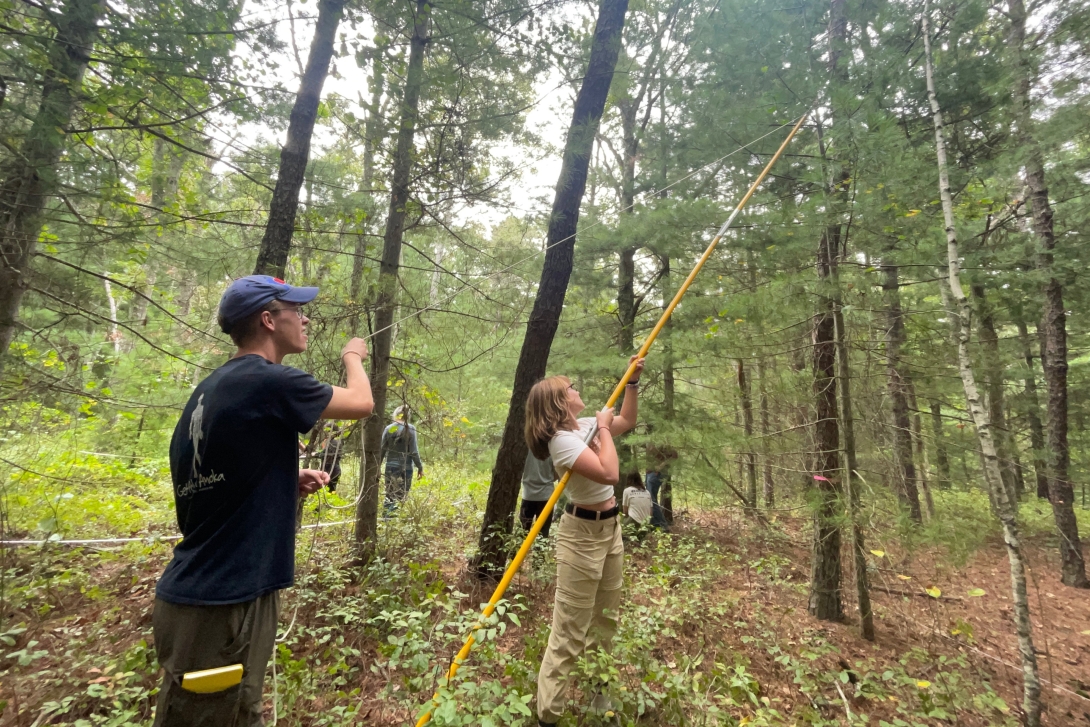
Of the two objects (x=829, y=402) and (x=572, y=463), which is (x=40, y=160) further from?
(x=829, y=402)

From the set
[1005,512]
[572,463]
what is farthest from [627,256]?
[572,463]

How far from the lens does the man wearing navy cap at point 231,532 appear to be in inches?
56.7

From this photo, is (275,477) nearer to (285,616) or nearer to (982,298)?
(285,616)

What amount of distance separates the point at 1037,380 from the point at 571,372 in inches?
468

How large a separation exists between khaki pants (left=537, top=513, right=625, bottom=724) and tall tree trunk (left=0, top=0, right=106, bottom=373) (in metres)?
4.20

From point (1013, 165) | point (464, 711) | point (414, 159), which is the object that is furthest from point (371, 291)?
point (1013, 165)

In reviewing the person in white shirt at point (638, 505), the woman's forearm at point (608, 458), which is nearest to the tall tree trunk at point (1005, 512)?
the woman's forearm at point (608, 458)

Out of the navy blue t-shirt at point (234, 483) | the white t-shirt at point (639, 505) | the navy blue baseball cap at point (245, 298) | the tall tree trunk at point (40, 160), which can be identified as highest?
the tall tree trunk at point (40, 160)

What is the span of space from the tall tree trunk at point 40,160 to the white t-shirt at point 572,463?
3745 millimetres

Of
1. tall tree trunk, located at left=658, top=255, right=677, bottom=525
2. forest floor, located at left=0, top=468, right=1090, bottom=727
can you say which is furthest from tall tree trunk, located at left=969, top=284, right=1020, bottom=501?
tall tree trunk, located at left=658, top=255, right=677, bottom=525

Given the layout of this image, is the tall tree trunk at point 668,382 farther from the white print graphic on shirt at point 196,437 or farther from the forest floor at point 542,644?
the white print graphic on shirt at point 196,437

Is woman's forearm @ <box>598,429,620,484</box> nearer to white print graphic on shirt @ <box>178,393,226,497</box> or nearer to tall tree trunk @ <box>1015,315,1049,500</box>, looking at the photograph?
white print graphic on shirt @ <box>178,393,226,497</box>

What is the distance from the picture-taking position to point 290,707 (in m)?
2.69

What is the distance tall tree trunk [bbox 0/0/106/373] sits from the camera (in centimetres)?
288
